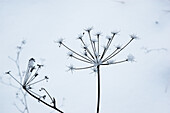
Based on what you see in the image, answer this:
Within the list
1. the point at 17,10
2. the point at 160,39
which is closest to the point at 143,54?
the point at 160,39

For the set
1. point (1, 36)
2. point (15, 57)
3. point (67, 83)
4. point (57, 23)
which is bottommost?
point (67, 83)

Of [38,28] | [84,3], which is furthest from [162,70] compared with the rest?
[38,28]

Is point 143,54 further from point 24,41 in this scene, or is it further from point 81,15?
point 24,41

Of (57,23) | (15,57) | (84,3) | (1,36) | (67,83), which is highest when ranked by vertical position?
(84,3)

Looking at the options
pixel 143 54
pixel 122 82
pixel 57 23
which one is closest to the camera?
pixel 122 82

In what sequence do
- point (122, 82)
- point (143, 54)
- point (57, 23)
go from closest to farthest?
point (122, 82) < point (143, 54) < point (57, 23)

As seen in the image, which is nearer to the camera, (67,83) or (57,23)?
(67,83)

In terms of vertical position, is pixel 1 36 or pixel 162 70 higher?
pixel 1 36

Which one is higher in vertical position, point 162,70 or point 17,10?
point 17,10

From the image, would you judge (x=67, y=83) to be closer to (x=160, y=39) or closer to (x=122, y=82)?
(x=122, y=82)
